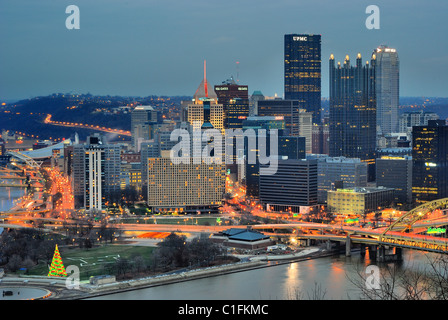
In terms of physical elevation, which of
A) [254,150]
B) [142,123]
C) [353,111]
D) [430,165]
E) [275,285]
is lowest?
[275,285]

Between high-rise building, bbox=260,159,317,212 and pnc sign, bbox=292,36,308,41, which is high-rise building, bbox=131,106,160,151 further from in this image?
high-rise building, bbox=260,159,317,212

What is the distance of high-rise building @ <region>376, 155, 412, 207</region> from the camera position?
26031 millimetres

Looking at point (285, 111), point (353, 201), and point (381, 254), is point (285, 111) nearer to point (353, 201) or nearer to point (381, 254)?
point (353, 201)

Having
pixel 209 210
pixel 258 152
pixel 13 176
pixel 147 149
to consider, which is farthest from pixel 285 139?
pixel 13 176

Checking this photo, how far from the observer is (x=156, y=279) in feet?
41.8

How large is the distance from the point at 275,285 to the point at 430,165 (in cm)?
1434

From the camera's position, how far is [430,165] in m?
24.9

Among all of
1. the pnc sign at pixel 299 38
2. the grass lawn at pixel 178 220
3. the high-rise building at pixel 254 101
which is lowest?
the grass lawn at pixel 178 220

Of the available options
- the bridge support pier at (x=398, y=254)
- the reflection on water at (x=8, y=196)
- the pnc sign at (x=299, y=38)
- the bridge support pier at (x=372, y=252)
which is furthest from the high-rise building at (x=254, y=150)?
the bridge support pier at (x=398, y=254)

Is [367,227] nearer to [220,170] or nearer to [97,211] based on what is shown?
[220,170]

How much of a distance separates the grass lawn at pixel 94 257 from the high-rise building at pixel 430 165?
11956 millimetres

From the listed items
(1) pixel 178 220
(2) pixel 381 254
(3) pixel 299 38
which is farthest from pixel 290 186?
(3) pixel 299 38

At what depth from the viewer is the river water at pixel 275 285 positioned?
10961 millimetres

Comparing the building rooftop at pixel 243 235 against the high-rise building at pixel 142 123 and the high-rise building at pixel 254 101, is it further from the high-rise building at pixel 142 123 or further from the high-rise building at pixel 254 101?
the high-rise building at pixel 254 101
